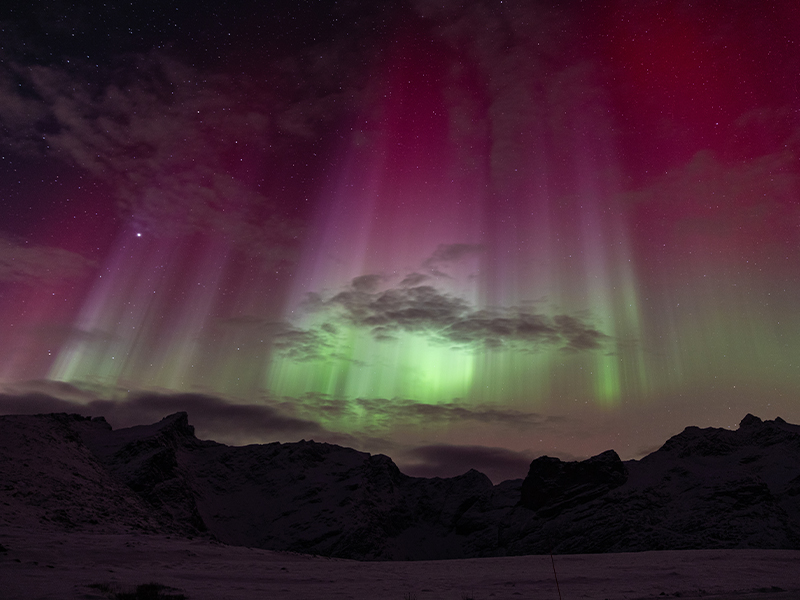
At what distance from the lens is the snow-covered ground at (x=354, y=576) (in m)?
13.7

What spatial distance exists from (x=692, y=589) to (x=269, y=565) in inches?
670

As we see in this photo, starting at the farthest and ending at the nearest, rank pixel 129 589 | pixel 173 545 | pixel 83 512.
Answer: pixel 83 512 < pixel 173 545 < pixel 129 589

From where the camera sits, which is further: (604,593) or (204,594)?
(604,593)

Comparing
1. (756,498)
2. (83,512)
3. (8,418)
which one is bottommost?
(83,512)

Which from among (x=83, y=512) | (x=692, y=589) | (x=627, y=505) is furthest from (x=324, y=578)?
(x=627, y=505)

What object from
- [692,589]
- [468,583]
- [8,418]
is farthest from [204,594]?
[8,418]

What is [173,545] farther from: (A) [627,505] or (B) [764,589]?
(A) [627,505]

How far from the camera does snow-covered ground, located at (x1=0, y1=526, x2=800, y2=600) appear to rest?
13.7 m

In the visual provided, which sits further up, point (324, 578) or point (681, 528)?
point (681, 528)

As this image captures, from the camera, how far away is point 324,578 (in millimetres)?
17766

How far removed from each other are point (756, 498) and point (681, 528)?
3381 centimetres

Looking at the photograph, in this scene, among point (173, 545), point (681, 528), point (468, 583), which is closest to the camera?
point (468, 583)

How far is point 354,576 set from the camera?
18.7m

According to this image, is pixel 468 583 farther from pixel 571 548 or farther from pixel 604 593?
pixel 571 548
